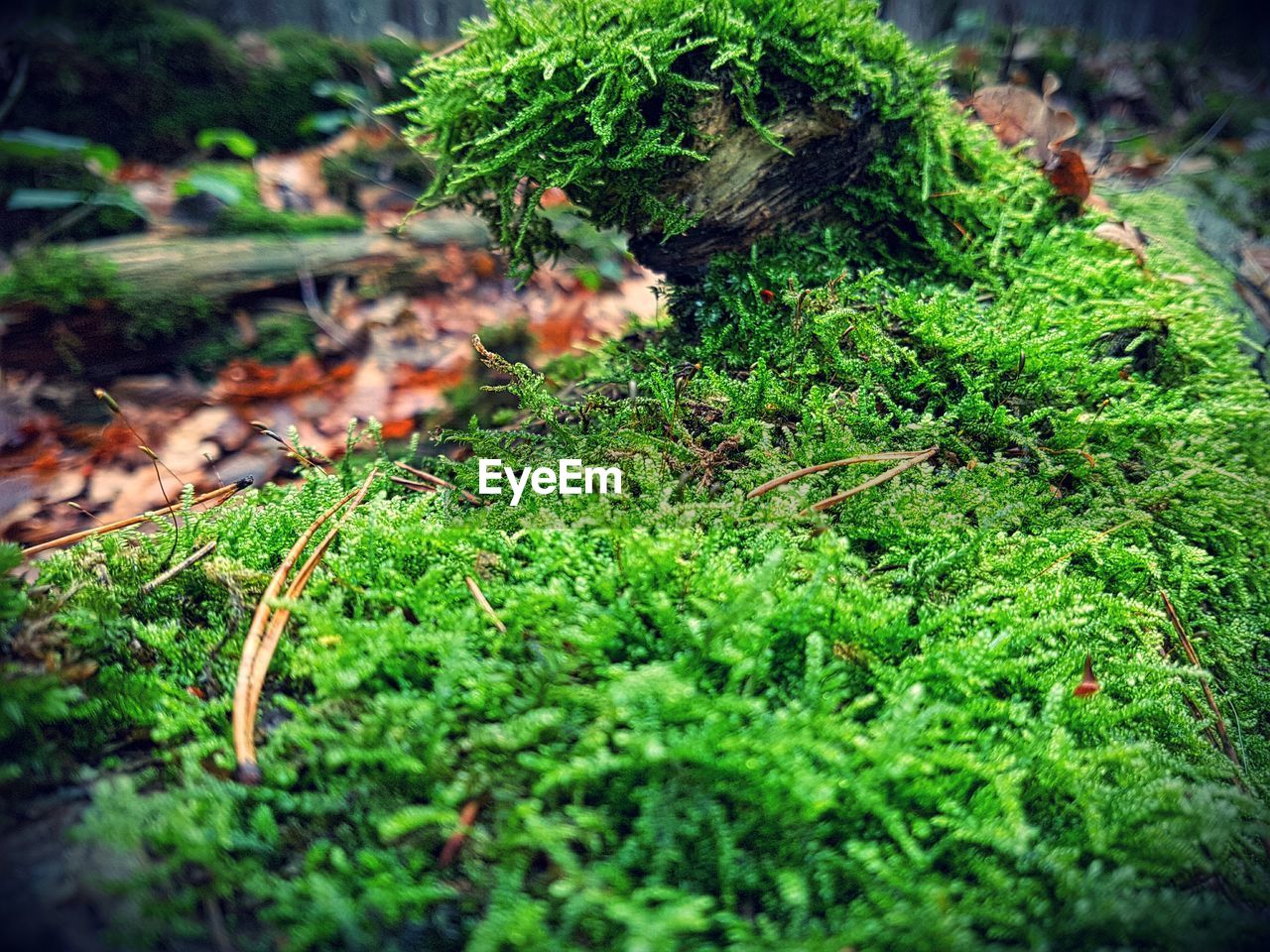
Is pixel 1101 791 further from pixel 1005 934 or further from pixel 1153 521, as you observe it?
pixel 1153 521

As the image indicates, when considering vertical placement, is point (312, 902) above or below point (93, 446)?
below

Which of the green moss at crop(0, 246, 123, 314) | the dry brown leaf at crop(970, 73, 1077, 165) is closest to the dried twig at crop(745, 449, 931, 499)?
the dry brown leaf at crop(970, 73, 1077, 165)

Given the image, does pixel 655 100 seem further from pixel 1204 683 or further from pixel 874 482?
pixel 1204 683

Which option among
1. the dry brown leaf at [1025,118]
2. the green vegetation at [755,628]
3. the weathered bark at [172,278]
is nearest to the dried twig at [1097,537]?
the green vegetation at [755,628]

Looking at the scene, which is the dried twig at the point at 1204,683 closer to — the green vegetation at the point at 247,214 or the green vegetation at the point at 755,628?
the green vegetation at the point at 755,628

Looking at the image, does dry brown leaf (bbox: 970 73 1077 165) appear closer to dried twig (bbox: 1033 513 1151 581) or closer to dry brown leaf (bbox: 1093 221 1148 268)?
dry brown leaf (bbox: 1093 221 1148 268)

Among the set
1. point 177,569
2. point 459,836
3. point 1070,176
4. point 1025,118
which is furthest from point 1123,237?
point 177,569

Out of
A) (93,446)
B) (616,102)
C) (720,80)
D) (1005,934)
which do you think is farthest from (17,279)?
(1005,934)
